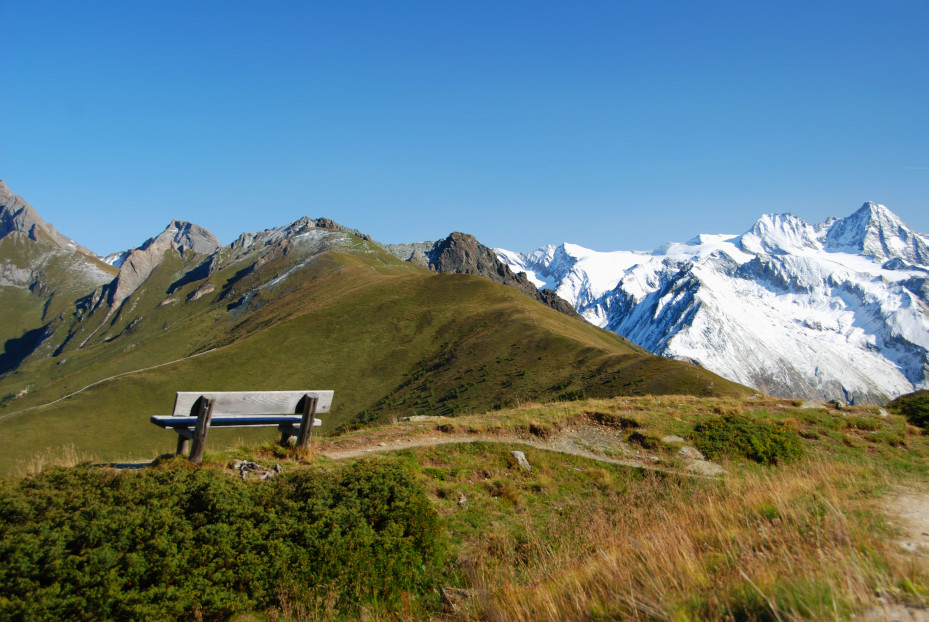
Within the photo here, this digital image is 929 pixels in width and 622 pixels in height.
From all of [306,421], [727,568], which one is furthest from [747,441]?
[306,421]

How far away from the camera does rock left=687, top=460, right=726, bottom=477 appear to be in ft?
39.3

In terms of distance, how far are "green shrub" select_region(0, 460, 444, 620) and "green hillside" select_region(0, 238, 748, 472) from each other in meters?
50.5

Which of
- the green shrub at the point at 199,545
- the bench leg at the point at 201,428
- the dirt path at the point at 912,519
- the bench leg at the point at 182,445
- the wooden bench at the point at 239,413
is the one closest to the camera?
the dirt path at the point at 912,519

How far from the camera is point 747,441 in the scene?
1433 centimetres

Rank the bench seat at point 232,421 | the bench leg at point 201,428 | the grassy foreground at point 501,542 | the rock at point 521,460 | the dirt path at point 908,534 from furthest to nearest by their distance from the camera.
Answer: the rock at point 521,460 → the bench seat at point 232,421 → the bench leg at point 201,428 → the grassy foreground at point 501,542 → the dirt path at point 908,534

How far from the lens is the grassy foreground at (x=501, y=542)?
402 centimetres

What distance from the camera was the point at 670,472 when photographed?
11914 mm

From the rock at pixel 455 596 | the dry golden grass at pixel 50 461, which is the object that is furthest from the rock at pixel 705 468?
the dry golden grass at pixel 50 461

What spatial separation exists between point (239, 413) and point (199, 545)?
4.11m

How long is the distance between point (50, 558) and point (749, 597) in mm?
6596

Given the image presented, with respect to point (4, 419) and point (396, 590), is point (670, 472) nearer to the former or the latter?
point (396, 590)

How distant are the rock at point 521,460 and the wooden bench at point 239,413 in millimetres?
4982

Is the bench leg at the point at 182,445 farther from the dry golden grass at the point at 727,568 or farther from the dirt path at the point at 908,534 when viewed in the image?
the dirt path at the point at 908,534

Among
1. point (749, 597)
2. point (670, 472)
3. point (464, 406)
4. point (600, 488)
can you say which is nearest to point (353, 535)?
point (749, 597)
